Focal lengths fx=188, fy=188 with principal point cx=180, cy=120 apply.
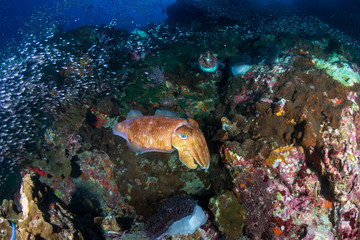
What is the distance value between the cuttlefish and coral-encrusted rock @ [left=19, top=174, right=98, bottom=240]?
1470 mm

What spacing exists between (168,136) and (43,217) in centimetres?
208

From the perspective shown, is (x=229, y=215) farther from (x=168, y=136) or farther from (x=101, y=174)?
(x=101, y=174)

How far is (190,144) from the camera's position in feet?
9.77

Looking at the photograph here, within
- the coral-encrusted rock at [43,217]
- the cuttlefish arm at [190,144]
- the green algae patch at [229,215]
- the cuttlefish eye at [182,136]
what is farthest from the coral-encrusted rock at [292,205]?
the coral-encrusted rock at [43,217]

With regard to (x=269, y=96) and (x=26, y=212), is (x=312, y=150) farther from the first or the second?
(x=26, y=212)

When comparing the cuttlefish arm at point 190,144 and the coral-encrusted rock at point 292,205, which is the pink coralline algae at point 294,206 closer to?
the coral-encrusted rock at point 292,205

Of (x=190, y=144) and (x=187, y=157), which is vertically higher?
(x=190, y=144)

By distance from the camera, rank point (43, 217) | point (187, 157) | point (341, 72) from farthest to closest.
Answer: point (341, 72)
point (187, 157)
point (43, 217)

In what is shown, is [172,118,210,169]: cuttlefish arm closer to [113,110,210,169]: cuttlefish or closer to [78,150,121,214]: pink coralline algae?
[113,110,210,169]: cuttlefish

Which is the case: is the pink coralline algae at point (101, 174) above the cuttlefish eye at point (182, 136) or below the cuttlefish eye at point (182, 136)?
below

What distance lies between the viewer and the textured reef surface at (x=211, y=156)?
3150mm

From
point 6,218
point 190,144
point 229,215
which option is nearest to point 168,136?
point 190,144

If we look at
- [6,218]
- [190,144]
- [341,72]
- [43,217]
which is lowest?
[6,218]

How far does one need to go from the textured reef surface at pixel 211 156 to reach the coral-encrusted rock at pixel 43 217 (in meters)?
0.01
